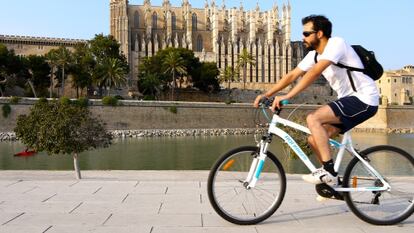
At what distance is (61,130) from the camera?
9469 mm

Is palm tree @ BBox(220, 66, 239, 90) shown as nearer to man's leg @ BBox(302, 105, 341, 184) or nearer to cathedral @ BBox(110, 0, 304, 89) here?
cathedral @ BBox(110, 0, 304, 89)

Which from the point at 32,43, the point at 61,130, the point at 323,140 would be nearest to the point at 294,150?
the point at 323,140

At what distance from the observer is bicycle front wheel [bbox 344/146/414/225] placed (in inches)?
166

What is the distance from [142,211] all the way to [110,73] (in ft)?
163

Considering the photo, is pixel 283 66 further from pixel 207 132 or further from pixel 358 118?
pixel 358 118

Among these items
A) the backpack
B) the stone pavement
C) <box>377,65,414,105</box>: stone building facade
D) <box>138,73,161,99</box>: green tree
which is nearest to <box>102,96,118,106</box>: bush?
<box>138,73,161,99</box>: green tree

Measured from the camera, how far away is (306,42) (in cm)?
438

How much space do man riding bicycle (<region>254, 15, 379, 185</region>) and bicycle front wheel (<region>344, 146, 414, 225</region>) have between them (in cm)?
22

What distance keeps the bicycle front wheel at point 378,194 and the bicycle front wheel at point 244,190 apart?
0.60m

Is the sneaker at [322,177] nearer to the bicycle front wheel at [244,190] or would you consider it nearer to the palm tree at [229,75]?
the bicycle front wheel at [244,190]

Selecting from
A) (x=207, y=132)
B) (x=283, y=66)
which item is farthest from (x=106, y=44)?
(x=283, y=66)

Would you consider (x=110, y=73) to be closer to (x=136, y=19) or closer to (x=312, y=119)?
(x=136, y=19)

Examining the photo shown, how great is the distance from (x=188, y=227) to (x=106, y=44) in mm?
55748

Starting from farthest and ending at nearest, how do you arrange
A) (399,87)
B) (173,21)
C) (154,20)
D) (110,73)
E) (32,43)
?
(399,87) → (173,21) → (154,20) → (32,43) → (110,73)
